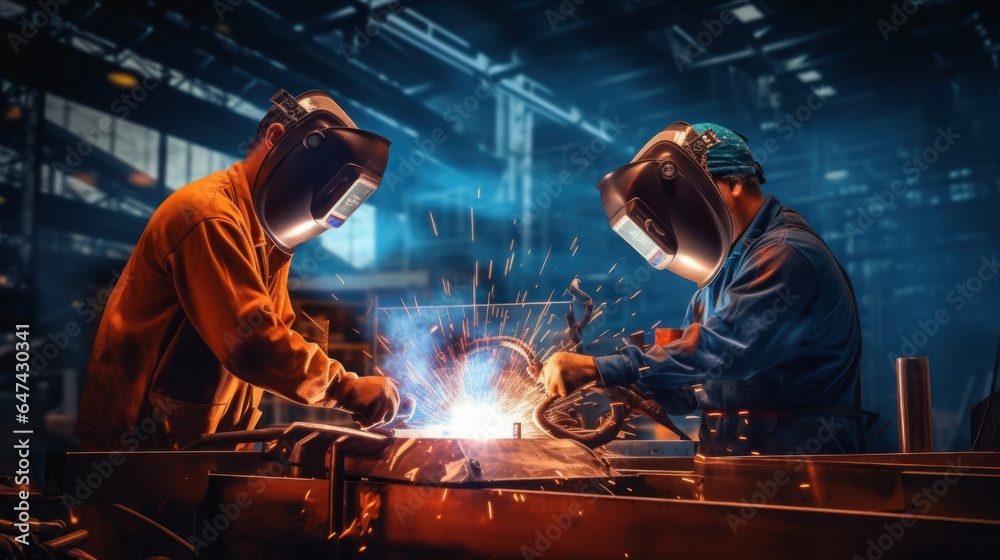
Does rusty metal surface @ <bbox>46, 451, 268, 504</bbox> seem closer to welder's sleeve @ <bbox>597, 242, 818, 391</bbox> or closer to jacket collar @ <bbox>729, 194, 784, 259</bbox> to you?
welder's sleeve @ <bbox>597, 242, 818, 391</bbox>

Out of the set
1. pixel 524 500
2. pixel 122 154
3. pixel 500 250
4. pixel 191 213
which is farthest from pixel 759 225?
pixel 122 154

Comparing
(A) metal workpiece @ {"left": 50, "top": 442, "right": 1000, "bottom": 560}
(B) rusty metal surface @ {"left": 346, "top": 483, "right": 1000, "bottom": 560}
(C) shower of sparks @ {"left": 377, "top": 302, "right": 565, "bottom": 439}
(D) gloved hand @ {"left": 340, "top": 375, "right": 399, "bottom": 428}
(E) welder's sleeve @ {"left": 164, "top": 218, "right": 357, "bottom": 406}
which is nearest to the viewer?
(B) rusty metal surface @ {"left": 346, "top": 483, "right": 1000, "bottom": 560}

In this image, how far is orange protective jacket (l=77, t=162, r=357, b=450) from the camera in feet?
6.36

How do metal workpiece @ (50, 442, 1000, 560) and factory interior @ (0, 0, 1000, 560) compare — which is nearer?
metal workpiece @ (50, 442, 1000, 560)

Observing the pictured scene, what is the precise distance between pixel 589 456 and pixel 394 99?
19.7ft

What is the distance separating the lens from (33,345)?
262 inches

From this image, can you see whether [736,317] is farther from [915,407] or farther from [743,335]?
[915,407]

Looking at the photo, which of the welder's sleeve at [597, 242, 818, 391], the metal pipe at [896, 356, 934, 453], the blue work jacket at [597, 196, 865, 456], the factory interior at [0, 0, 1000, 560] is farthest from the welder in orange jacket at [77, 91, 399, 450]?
the metal pipe at [896, 356, 934, 453]

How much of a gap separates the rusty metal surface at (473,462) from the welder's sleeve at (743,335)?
408 mm

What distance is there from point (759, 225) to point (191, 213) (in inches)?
65.9

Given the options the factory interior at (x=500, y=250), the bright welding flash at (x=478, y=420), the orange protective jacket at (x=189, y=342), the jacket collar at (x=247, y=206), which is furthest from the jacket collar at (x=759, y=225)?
the jacket collar at (x=247, y=206)

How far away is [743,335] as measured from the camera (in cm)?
209

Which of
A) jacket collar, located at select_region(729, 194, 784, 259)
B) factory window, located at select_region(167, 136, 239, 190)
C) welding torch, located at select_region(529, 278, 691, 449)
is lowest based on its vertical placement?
welding torch, located at select_region(529, 278, 691, 449)

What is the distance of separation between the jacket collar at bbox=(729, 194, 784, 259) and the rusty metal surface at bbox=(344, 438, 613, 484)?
1.01 metres
